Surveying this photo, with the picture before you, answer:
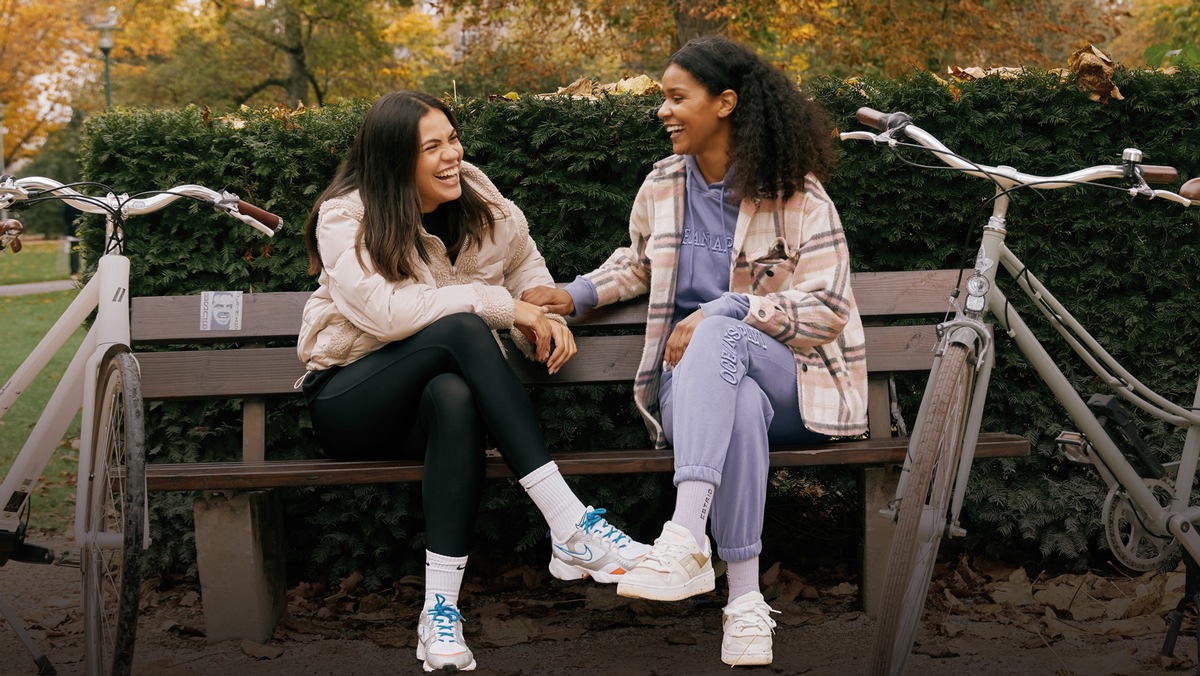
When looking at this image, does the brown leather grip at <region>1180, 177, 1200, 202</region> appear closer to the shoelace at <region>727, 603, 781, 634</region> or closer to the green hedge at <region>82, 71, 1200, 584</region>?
the green hedge at <region>82, 71, 1200, 584</region>

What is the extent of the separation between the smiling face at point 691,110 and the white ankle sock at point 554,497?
1078 millimetres

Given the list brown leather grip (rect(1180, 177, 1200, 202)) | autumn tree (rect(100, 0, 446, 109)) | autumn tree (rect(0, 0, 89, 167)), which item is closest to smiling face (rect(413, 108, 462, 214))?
brown leather grip (rect(1180, 177, 1200, 202))

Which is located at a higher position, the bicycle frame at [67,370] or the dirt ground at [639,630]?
the bicycle frame at [67,370]

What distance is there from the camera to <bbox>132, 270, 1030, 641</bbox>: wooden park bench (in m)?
3.49

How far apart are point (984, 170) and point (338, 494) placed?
2568mm

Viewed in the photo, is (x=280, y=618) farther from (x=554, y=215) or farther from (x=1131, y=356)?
(x=1131, y=356)

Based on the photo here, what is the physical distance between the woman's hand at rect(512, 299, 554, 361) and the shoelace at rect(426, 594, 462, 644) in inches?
33.0

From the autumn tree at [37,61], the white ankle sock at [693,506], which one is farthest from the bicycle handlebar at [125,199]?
the autumn tree at [37,61]

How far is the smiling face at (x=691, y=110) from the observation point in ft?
11.8

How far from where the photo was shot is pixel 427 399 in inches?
134

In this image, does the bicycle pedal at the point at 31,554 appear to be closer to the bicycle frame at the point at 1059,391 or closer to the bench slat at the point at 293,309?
the bench slat at the point at 293,309

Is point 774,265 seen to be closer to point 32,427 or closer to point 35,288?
point 32,427

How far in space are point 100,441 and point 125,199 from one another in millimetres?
701


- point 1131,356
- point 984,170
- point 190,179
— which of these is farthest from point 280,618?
point 1131,356
